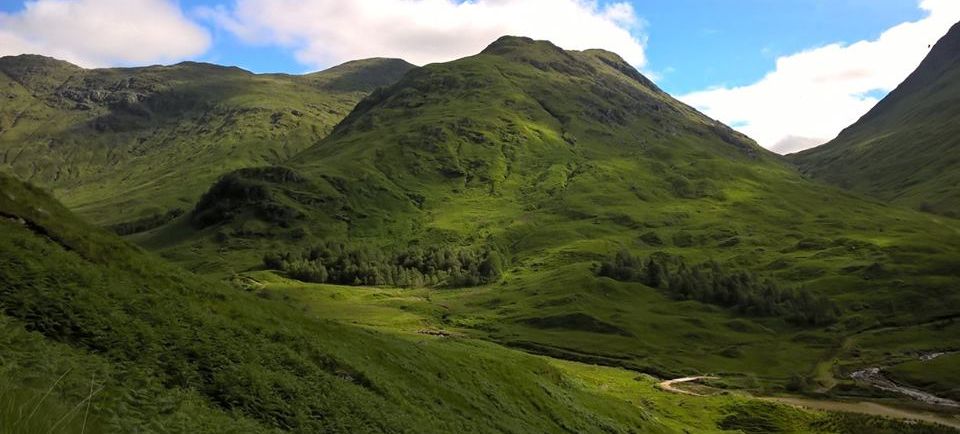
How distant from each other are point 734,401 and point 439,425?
104m

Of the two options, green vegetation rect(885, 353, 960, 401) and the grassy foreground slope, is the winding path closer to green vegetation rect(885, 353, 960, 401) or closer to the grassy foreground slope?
green vegetation rect(885, 353, 960, 401)

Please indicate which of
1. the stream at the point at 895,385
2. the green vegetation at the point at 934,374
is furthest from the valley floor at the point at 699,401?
the green vegetation at the point at 934,374

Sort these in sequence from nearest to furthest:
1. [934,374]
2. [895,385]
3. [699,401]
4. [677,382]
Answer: [699,401], [677,382], [895,385], [934,374]

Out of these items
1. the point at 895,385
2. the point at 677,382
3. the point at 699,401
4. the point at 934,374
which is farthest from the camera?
the point at 934,374

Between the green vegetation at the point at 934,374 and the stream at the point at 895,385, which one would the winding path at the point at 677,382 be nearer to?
the stream at the point at 895,385

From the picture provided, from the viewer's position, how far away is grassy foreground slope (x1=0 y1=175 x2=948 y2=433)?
71.0 ft

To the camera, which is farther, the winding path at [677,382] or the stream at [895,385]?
the stream at [895,385]

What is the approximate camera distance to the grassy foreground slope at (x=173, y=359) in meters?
21.6

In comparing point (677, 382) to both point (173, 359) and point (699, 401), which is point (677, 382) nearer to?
point (699, 401)

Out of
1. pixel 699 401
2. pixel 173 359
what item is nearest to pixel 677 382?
pixel 699 401

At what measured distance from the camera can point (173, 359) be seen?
2844 centimetres

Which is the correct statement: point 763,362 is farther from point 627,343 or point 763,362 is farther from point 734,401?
point 734,401

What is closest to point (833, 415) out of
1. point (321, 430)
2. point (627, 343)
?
point (627, 343)

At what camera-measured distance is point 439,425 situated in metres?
40.3
